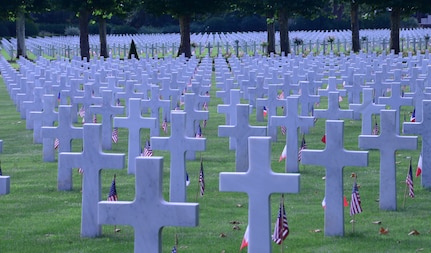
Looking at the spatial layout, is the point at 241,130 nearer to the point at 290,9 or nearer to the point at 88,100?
the point at 88,100

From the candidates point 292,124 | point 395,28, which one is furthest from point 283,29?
point 292,124

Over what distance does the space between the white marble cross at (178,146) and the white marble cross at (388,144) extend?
1509mm

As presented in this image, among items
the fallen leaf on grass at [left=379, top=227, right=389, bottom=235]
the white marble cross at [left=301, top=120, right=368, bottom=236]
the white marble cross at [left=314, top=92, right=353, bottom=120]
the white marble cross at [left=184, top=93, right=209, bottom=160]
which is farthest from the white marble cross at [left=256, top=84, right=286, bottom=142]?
the white marble cross at [left=301, top=120, right=368, bottom=236]

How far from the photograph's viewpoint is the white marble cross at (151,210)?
6.61 m

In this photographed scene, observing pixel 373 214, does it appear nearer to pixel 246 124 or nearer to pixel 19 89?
pixel 246 124

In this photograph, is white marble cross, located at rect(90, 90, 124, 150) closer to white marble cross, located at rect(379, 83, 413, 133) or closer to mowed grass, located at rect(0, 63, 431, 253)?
mowed grass, located at rect(0, 63, 431, 253)

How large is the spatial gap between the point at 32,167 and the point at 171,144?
14.7ft

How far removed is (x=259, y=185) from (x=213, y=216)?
123 inches

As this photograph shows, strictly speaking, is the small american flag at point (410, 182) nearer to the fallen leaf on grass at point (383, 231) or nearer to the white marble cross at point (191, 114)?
the fallen leaf on grass at point (383, 231)

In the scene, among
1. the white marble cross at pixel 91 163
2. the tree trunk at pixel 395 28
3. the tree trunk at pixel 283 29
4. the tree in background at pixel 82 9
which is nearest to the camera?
the white marble cross at pixel 91 163

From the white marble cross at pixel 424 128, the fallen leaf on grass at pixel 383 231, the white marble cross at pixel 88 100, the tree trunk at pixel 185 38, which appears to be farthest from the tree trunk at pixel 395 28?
the fallen leaf on grass at pixel 383 231

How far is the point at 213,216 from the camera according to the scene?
1045 centimetres

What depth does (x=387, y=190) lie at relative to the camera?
1039 cm

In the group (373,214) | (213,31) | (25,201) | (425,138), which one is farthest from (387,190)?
(213,31)
